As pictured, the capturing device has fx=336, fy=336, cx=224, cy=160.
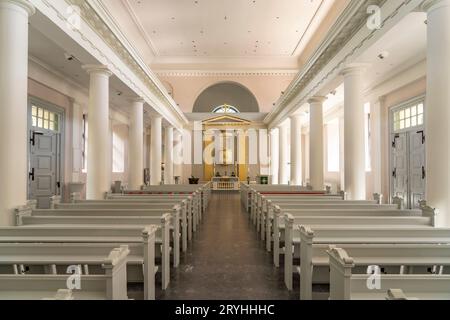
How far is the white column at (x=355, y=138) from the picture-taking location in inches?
289

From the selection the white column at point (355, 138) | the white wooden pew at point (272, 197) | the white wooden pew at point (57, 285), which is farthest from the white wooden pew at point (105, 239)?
the white column at point (355, 138)

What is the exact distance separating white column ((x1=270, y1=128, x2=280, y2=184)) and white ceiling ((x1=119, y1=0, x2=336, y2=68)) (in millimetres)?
4407

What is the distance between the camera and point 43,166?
9.76 m

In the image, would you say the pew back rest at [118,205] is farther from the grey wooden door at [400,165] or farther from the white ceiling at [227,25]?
the white ceiling at [227,25]

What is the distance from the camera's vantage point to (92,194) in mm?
7273

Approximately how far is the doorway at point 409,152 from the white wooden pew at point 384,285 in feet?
25.5

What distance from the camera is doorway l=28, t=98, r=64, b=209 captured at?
9.22 m

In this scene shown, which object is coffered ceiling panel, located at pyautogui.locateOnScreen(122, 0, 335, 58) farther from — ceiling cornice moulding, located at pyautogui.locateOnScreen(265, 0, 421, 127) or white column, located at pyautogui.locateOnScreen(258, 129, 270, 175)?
white column, located at pyautogui.locateOnScreen(258, 129, 270, 175)

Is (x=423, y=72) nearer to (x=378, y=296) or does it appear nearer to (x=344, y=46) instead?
(x=344, y=46)

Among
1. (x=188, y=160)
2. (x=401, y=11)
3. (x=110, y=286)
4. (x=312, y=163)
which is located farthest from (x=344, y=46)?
(x=188, y=160)

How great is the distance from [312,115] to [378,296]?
8630mm

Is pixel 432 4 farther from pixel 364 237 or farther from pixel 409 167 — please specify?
pixel 409 167

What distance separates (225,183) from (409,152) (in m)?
9.68

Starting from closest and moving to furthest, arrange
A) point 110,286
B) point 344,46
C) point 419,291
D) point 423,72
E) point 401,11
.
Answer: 1. point 110,286
2. point 419,291
3. point 401,11
4. point 344,46
5. point 423,72
